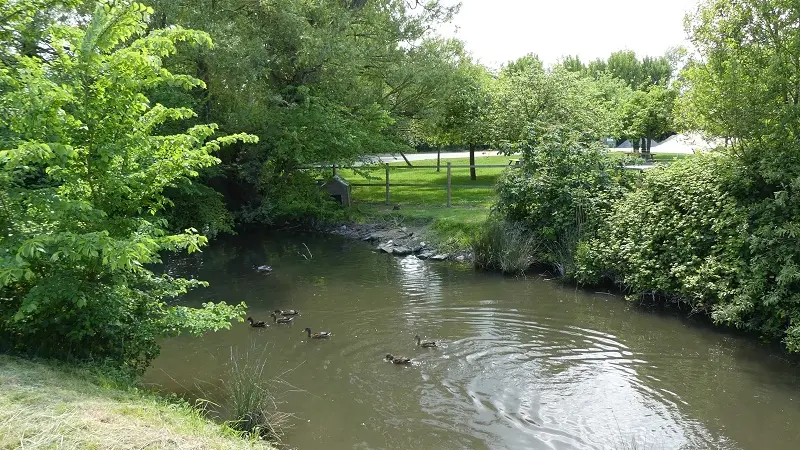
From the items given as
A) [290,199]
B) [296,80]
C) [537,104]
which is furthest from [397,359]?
[537,104]

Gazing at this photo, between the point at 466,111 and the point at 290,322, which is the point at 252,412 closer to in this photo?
the point at 290,322

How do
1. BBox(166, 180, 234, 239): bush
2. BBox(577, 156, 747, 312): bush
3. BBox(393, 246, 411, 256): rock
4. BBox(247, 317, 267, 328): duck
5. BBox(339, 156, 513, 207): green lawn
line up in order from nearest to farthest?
→ BBox(577, 156, 747, 312): bush
BBox(247, 317, 267, 328): duck
BBox(166, 180, 234, 239): bush
BBox(393, 246, 411, 256): rock
BBox(339, 156, 513, 207): green lawn

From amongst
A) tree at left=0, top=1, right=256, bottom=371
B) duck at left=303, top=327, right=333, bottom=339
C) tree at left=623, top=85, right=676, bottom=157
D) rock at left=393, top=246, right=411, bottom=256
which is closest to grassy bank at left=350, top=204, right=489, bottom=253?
rock at left=393, top=246, right=411, bottom=256

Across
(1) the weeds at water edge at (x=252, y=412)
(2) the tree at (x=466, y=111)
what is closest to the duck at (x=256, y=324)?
(1) the weeds at water edge at (x=252, y=412)

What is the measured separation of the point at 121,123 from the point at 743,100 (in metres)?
10.0

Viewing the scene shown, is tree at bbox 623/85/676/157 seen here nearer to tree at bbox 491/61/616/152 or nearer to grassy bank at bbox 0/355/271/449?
tree at bbox 491/61/616/152

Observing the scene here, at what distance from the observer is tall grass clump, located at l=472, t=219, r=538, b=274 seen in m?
14.4

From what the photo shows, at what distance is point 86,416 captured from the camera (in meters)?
4.76

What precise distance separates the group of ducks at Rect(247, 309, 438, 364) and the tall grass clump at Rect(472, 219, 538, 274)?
5.03m

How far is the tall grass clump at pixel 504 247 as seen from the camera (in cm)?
1441

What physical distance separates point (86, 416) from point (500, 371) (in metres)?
5.58

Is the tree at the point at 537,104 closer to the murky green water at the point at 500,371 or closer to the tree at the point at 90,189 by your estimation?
the murky green water at the point at 500,371

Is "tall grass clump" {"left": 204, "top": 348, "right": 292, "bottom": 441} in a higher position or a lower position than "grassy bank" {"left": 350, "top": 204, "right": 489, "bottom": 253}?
lower

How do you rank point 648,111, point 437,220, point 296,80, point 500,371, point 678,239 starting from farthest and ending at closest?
point 648,111 < point 296,80 < point 437,220 < point 678,239 < point 500,371
